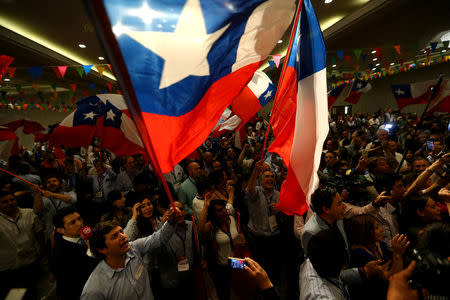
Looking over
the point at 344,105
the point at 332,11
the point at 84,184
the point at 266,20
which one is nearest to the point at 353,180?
the point at 266,20

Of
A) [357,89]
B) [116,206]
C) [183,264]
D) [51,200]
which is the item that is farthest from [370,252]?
[357,89]

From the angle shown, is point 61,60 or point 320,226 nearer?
point 320,226

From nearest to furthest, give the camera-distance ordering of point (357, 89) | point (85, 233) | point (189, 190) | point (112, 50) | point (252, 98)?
point (112, 50) → point (85, 233) → point (252, 98) → point (189, 190) → point (357, 89)

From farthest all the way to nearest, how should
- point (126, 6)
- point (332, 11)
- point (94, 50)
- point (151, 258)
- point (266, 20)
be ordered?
1. point (94, 50)
2. point (332, 11)
3. point (151, 258)
4. point (266, 20)
5. point (126, 6)

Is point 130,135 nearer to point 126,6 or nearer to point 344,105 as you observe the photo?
point 126,6

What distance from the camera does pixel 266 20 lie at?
1574 mm

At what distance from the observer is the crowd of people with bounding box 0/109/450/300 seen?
4.86 ft

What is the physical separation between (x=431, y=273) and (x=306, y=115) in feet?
3.59

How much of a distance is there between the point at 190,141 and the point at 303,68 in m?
1.04

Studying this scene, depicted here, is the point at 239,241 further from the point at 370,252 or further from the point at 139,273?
the point at 370,252

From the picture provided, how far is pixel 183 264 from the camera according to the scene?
239 centimetres

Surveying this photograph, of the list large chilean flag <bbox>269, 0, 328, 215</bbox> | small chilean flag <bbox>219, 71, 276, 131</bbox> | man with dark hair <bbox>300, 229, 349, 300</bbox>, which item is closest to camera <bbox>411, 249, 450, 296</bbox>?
man with dark hair <bbox>300, 229, 349, 300</bbox>

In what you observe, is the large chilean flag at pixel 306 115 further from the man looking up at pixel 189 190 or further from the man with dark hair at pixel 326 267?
the man looking up at pixel 189 190

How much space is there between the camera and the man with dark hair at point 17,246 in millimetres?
2684
